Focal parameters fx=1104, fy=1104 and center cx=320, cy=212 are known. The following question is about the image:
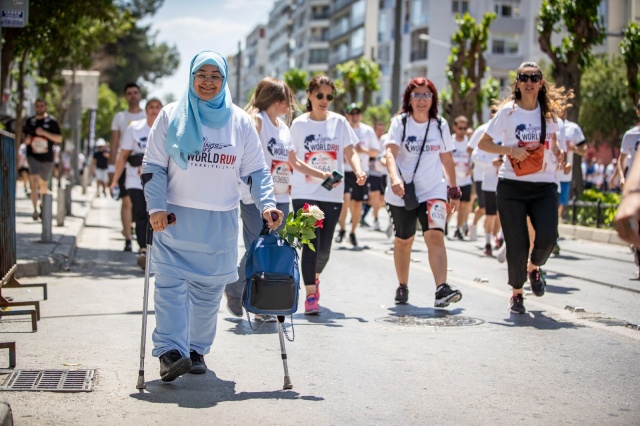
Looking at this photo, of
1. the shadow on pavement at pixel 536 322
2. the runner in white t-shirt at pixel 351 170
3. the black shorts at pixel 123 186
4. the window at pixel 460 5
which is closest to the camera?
the shadow on pavement at pixel 536 322

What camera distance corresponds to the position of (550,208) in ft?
30.3

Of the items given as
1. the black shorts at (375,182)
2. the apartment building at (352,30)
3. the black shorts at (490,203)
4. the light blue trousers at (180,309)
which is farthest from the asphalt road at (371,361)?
the apartment building at (352,30)

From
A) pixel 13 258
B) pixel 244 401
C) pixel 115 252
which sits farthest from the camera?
pixel 115 252

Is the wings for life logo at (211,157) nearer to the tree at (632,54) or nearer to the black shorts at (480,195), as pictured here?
the black shorts at (480,195)

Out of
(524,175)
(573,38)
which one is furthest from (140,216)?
(573,38)

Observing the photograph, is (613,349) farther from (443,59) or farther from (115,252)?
(443,59)

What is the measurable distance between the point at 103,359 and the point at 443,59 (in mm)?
77441

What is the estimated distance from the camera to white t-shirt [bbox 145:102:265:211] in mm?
6277

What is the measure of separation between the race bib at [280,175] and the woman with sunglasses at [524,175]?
1681mm

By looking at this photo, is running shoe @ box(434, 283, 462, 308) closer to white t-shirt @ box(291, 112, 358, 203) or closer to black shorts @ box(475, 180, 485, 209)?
white t-shirt @ box(291, 112, 358, 203)

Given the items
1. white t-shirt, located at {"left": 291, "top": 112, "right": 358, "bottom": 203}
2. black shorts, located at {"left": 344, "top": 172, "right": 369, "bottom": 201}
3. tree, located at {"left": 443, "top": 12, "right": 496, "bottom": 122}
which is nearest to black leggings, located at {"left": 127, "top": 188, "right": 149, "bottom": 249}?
white t-shirt, located at {"left": 291, "top": 112, "right": 358, "bottom": 203}

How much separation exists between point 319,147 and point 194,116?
3593 millimetres

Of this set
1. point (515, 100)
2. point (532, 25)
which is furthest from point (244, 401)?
point (532, 25)

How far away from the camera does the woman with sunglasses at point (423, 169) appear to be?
9625mm
